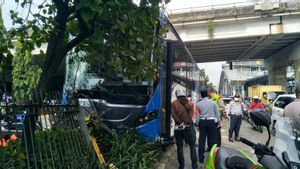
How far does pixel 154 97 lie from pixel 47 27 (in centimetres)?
368

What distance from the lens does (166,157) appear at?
28.4 ft

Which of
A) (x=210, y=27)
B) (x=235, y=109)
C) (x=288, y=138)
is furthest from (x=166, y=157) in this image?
(x=210, y=27)

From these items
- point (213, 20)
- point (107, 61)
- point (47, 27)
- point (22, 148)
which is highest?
point (213, 20)

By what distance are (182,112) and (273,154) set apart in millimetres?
4985

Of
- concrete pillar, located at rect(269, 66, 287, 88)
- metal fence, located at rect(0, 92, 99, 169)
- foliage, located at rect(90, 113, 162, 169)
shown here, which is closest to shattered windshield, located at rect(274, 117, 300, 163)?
metal fence, located at rect(0, 92, 99, 169)

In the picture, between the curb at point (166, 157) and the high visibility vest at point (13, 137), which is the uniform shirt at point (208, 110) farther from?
the high visibility vest at point (13, 137)

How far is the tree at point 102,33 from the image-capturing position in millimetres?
4566

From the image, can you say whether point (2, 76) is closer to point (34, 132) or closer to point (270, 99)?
point (34, 132)

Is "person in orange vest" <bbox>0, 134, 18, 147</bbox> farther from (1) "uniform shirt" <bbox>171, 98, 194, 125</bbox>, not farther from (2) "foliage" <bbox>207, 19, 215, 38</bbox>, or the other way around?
(2) "foliage" <bbox>207, 19, 215, 38</bbox>

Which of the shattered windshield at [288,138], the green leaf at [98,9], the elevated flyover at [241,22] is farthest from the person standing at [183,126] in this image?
the elevated flyover at [241,22]

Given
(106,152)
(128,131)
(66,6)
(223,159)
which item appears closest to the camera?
(223,159)

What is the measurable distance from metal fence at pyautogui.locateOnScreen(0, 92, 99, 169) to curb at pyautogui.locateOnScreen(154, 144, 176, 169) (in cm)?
222

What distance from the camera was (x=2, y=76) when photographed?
4.27 meters

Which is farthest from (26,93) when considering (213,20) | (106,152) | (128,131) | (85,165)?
(213,20)
